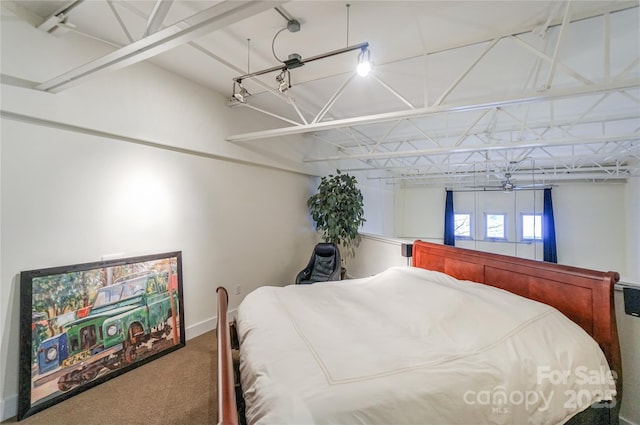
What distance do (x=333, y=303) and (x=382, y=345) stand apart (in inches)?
28.5

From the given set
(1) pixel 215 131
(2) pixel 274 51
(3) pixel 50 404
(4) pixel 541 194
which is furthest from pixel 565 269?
(4) pixel 541 194

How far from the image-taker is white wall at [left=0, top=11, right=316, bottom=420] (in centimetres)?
194

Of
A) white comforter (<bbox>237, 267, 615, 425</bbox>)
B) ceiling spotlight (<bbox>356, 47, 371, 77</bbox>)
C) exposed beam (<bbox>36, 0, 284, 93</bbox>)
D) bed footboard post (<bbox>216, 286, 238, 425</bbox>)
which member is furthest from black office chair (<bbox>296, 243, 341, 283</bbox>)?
exposed beam (<bbox>36, 0, 284, 93</bbox>)

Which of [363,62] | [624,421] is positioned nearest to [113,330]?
[363,62]

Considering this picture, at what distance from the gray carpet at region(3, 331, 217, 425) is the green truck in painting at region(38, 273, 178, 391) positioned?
157 millimetres

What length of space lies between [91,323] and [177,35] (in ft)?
7.88

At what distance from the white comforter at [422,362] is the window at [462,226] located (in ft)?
27.0

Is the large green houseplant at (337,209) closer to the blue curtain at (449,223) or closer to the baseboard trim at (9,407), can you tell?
the baseboard trim at (9,407)

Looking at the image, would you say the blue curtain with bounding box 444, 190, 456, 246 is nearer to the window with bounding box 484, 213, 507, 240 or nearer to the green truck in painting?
the window with bounding box 484, 213, 507, 240

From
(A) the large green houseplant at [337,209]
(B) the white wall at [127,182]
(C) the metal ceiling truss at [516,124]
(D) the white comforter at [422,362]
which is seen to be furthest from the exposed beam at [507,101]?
(A) the large green houseplant at [337,209]

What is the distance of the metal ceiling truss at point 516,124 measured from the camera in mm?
1978

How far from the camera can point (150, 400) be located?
2135mm

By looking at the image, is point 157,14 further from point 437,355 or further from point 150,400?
point 150,400

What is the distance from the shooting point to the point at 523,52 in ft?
7.94
